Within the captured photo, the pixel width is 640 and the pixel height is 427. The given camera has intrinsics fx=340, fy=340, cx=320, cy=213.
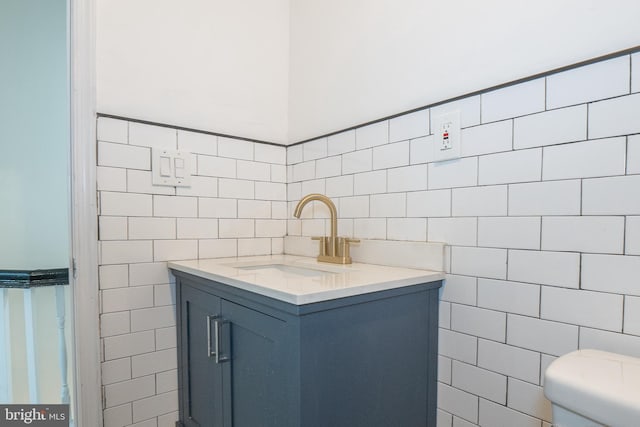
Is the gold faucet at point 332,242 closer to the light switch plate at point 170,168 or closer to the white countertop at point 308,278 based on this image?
the white countertop at point 308,278

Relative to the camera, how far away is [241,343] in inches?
36.9

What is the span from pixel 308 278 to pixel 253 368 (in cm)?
27

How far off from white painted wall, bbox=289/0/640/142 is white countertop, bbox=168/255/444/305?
0.55 metres

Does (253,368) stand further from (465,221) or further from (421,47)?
(421,47)

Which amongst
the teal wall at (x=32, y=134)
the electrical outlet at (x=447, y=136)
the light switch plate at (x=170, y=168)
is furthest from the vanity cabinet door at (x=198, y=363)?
the teal wall at (x=32, y=134)

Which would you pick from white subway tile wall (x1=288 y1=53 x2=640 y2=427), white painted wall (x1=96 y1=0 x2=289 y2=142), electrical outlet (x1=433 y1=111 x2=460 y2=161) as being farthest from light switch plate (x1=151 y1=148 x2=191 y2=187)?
electrical outlet (x1=433 y1=111 x2=460 y2=161)

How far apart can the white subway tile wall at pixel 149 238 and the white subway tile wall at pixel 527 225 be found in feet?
1.72

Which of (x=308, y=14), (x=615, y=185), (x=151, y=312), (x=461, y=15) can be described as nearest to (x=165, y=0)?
(x=308, y=14)

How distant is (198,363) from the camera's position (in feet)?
3.88

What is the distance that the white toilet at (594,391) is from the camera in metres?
0.50

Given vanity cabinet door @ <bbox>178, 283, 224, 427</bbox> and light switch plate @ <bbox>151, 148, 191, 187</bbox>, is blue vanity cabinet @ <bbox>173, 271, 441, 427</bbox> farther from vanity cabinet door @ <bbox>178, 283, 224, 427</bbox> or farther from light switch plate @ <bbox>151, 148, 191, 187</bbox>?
light switch plate @ <bbox>151, 148, 191, 187</bbox>

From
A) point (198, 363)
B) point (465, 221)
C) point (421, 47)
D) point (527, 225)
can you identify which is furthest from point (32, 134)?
point (527, 225)

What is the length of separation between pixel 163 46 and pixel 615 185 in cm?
147

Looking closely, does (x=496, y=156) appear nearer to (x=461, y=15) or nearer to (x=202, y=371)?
(x=461, y=15)
